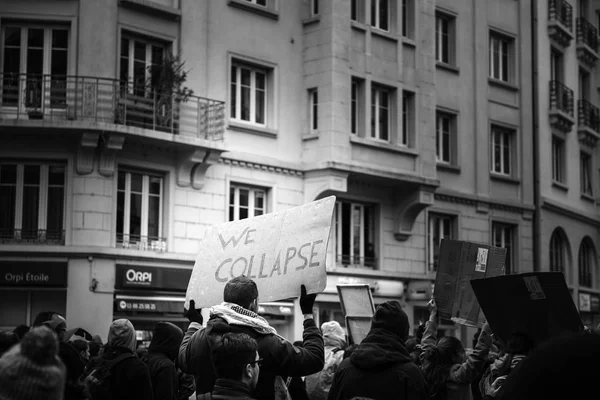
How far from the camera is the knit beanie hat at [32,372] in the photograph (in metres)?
2.83

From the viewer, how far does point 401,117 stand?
27.0 metres

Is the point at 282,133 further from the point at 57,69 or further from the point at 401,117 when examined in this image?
the point at 57,69

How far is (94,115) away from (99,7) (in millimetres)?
2379

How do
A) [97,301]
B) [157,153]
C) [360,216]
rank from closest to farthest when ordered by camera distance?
1. [97,301]
2. [157,153]
3. [360,216]

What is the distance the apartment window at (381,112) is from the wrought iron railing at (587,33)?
47.5 feet

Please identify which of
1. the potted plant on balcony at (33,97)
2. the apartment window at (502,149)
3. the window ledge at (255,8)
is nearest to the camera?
the potted plant on balcony at (33,97)

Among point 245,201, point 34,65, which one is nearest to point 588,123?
point 245,201

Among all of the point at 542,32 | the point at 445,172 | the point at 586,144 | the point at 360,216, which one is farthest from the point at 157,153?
the point at 586,144

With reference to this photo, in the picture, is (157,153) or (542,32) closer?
(157,153)

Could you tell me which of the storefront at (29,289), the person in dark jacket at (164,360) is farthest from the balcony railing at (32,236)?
the person in dark jacket at (164,360)

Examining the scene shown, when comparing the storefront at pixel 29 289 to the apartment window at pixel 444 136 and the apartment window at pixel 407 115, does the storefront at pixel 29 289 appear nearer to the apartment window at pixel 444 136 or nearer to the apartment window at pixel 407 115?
the apartment window at pixel 407 115

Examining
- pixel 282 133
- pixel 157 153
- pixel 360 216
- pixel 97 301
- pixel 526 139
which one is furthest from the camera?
pixel 526 139

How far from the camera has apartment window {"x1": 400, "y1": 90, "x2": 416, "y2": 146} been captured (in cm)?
2755

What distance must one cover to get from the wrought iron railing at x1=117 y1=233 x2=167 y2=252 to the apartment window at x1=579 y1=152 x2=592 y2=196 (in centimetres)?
2149
